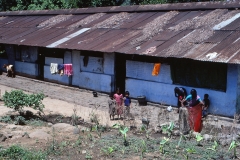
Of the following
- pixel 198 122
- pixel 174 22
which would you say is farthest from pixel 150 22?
pixel 198 122

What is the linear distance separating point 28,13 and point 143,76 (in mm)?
12735

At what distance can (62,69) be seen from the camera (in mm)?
16625

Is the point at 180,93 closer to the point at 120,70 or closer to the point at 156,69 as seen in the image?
the point at 156,69

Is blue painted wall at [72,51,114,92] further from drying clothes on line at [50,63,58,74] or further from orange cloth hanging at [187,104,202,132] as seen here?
orange cloth hanging at [187,104,202,132]

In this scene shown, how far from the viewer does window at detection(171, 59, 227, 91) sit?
36.6ft

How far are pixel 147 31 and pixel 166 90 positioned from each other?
280 centimetres

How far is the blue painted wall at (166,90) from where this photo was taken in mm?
10875

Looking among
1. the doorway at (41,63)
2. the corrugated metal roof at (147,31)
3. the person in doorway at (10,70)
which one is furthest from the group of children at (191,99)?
the person in doorway at (10,70)

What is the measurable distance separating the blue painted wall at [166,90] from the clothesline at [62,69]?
3.41 meters

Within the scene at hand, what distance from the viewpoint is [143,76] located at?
1359cm

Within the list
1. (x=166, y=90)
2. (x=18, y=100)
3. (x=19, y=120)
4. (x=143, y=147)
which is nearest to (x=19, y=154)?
(x=143, y=147)

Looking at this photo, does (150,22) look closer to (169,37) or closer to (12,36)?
(169,37)

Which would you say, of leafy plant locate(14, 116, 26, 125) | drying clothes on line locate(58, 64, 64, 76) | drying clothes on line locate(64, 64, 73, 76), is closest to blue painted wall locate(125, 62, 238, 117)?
drying clothes on line locate(64, 64, 73, 76)

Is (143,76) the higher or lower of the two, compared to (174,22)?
lower
